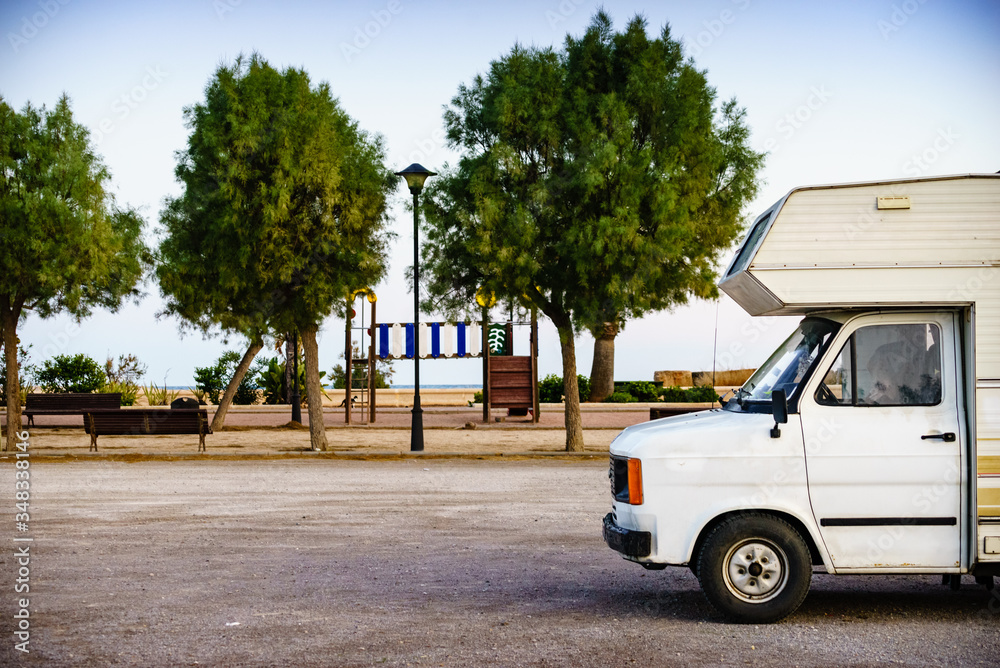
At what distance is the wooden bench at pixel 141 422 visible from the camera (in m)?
21.2

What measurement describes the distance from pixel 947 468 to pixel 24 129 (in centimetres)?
1887

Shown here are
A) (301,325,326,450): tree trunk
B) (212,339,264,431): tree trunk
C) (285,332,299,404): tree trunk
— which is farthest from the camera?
(285,332,299,404): tree trunk

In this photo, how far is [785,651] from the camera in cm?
632

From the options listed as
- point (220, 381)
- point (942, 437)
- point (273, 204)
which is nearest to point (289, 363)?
point (220, 381)

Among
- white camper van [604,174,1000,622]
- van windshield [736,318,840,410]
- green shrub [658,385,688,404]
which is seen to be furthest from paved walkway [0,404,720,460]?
white camper van [604,174,1000,622]

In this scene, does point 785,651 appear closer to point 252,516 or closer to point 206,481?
point 252,516

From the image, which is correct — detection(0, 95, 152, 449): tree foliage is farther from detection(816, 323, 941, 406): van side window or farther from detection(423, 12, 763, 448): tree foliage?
detection(816, 323, 941, 406): van side window

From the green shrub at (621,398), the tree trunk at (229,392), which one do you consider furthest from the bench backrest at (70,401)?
the green shrub at (621,398)

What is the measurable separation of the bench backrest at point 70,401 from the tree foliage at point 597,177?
13055mm

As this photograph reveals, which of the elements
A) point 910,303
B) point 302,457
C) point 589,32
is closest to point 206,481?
point 302,457

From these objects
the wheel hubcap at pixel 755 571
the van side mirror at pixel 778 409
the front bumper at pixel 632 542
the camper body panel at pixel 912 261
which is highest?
the camper body panel at pixel 912 261

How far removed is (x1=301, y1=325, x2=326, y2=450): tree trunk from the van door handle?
52.2ft

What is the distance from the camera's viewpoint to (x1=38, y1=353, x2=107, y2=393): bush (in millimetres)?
33750

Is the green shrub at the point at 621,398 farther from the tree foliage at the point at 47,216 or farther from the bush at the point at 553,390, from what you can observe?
the tree foliage at the point at 47,216
